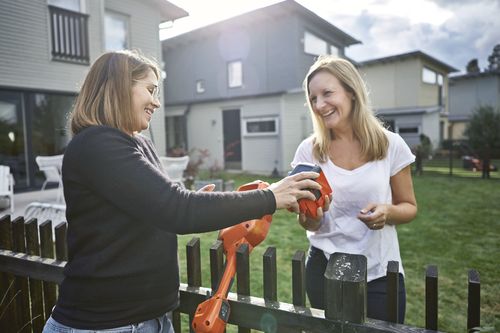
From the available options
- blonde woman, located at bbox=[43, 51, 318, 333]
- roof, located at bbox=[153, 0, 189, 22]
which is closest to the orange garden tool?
blonde woman, located at bbox=[43, 51, 318, 333]

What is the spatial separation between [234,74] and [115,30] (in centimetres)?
845

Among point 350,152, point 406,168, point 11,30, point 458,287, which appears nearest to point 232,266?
point 350,152

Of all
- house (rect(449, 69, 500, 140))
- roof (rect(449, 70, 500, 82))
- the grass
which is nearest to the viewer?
the grass

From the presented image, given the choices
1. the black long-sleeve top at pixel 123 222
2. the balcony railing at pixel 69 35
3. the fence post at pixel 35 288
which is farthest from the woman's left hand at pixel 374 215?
the balcony railing at pixel 69 35

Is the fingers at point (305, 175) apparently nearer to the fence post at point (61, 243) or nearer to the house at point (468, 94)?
the fence post at point (61, 243)

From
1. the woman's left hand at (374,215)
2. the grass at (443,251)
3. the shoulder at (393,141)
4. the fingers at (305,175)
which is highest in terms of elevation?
the shoulder at (393,141)

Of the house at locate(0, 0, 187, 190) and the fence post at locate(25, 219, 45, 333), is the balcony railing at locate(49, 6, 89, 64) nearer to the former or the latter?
the house at locate(0, 0, 187, 190)

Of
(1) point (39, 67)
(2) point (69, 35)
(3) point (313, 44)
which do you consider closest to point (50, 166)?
(1) point (39, 67)

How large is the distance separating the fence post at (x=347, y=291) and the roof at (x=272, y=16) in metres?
16.1

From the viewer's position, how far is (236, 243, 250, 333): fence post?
1.47 meters

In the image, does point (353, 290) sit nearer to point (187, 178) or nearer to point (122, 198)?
point (122, 198)

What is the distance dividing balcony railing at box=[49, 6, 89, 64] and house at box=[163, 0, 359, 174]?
6800 millimetres

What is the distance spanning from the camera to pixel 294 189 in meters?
1.27

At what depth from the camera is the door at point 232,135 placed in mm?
Result: 17688
